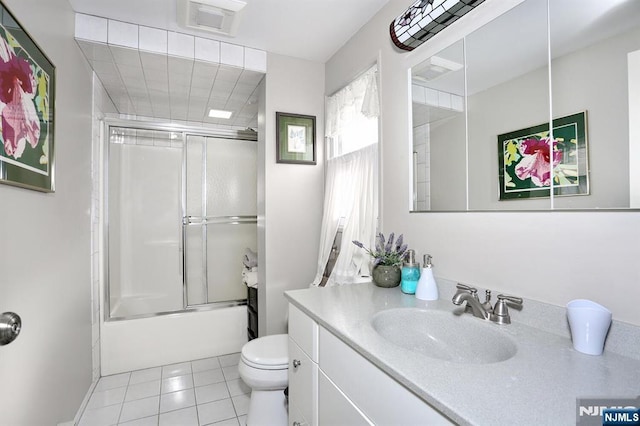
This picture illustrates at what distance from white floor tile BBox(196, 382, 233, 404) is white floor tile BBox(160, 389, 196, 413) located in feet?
0.12

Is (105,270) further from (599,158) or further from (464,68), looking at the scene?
(599,158)

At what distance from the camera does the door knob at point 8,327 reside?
834mm

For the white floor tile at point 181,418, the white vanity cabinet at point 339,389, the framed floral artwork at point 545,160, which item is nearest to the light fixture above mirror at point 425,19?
the framed floral artwork at point 545,160

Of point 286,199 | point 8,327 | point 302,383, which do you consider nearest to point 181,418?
point 302,383

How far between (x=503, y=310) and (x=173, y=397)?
202 centimetres

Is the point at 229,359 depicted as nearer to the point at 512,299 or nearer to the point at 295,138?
the point at 295,138

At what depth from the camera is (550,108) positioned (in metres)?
0.96

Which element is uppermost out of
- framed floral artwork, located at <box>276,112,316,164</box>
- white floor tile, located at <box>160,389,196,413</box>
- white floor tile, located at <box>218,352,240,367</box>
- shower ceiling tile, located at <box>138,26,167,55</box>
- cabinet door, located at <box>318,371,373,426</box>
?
shower ceiling tile, located at <box>138,26,167,55</box>

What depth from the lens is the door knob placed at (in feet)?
2.74

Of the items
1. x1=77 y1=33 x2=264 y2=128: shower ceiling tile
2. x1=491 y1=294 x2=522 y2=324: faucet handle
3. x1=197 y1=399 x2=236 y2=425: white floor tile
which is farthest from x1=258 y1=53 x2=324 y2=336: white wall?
x1=491 y1=294 x2=522 y2=324: faucet handle

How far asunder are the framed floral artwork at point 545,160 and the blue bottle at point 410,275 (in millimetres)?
469

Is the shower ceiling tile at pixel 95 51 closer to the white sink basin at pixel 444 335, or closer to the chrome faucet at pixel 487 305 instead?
the white sink basin at pixel 444 335

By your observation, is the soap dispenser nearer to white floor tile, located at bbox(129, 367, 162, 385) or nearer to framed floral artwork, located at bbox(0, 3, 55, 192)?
framed floral artwork, located at bbox(0, 3, 55, 192)

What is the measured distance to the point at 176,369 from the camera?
2346 millimetres
